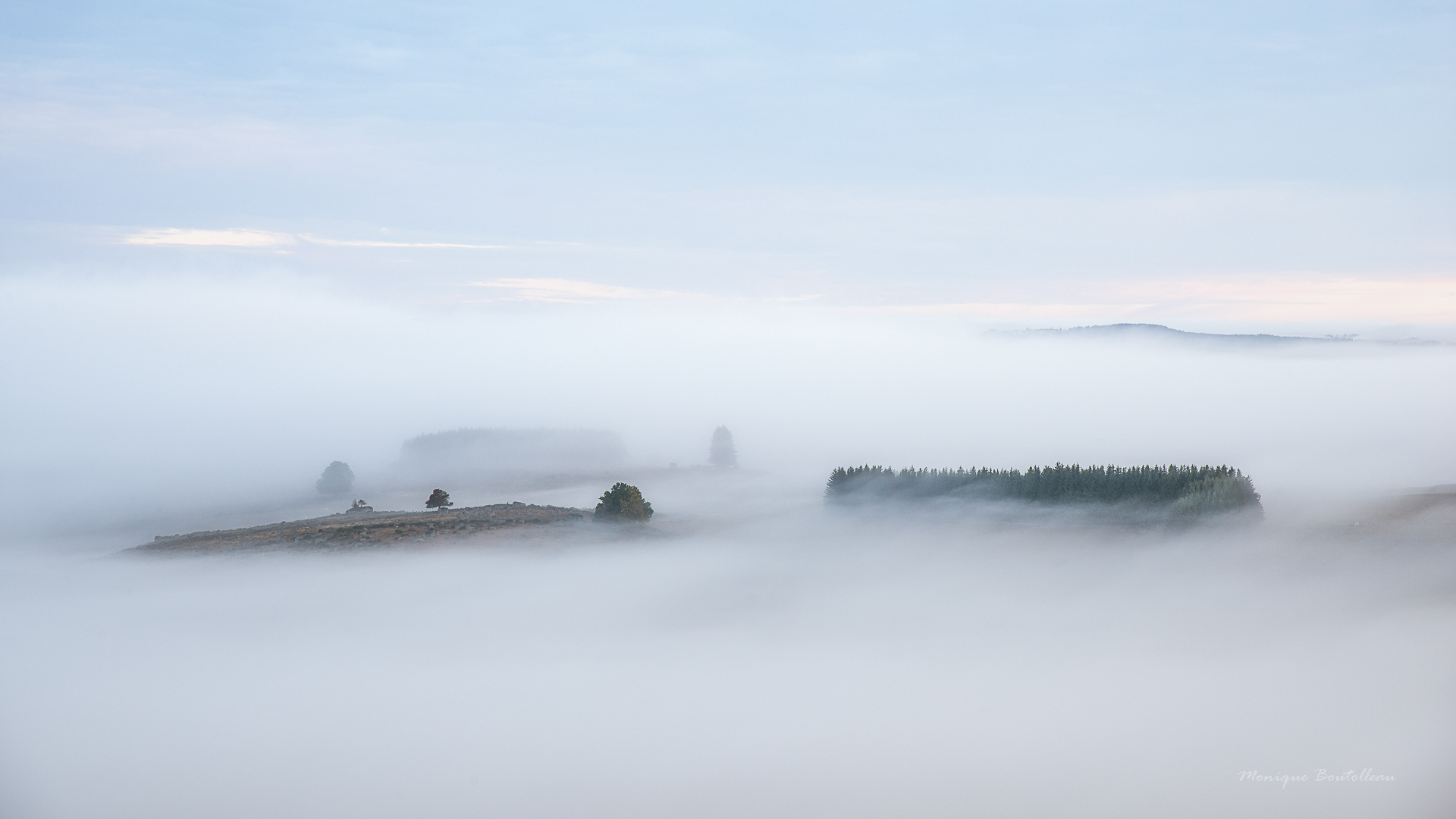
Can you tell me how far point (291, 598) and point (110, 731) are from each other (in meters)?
12.6

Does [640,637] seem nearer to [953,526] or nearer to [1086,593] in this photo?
[1086,593]

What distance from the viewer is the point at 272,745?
101 feet

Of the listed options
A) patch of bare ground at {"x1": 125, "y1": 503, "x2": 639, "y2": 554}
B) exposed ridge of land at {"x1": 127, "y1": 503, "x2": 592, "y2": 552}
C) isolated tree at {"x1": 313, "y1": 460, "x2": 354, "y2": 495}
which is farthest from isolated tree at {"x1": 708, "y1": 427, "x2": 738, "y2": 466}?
patch of bare ground at {"x1": 125, "y1": 503, "x2": 639, "y2": 554}

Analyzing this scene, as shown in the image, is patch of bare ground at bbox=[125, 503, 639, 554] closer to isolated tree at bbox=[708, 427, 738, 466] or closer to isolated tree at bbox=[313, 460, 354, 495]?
isolated tree at bbox=[313, 460, 354, 495]

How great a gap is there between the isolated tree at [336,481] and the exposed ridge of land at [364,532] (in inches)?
1675

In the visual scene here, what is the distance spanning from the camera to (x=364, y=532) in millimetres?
52969

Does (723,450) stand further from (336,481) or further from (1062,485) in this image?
(1062,485)

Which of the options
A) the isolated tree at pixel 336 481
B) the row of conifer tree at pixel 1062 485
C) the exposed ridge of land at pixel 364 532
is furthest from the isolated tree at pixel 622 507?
the isolated tree at pixel 336 481

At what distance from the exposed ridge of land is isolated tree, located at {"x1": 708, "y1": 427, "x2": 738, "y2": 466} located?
51864 mm

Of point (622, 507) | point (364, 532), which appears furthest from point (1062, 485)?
point (364, 532)

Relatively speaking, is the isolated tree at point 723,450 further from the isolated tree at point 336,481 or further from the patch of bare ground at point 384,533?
the patch of bare ground at point 384,533

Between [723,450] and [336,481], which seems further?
[723,450]

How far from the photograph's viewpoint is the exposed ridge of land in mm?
52156

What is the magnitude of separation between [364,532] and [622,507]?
48.7ft
